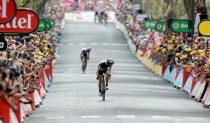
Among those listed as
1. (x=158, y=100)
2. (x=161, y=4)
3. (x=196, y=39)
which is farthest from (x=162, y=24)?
(x=158, y=100)

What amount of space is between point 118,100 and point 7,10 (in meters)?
13.3

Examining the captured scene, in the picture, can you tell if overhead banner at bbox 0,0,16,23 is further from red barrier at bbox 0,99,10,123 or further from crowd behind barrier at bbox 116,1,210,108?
crowd behind barrier at bbox 116,1,210,108

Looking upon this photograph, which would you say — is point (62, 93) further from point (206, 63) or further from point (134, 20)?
point (134, 20)

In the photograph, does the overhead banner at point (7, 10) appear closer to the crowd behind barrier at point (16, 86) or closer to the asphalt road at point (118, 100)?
the crowd behind barrier at point (16, 86)

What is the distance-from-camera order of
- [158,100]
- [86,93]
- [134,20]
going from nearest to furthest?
[158,100]
[86,93]
[134,20]

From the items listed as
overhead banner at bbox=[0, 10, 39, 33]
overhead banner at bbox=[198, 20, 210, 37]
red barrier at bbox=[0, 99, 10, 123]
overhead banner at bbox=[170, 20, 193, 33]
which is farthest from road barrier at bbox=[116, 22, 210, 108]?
red barrier at bbox=[0, 99, 10, 123]

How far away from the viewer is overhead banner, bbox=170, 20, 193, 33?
4475cm

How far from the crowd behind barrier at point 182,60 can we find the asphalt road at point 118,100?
1.80ft

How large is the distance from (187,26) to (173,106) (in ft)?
36.3

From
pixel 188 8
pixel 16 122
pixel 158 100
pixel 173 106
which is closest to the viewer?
pixel 16 122

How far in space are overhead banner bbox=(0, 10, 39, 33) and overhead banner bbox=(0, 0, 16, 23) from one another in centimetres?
186

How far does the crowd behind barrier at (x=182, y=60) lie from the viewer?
37.7 metres

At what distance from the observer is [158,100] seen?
3794cm

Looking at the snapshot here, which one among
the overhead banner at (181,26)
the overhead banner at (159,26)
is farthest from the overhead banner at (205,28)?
the overhead banner at (159,26)
